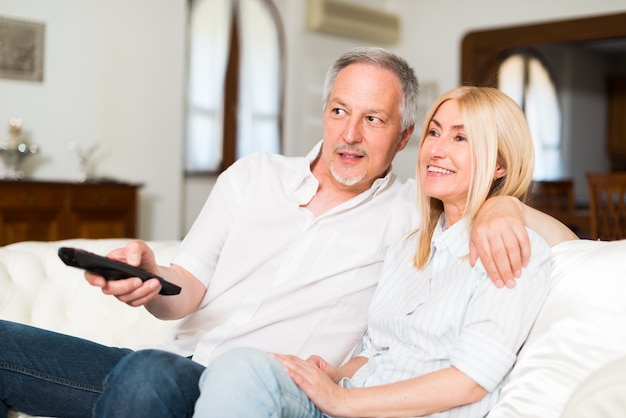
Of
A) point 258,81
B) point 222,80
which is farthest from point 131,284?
point 258,81

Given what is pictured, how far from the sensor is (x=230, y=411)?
1312 mm

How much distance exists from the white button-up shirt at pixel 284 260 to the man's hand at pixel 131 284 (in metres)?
0.27

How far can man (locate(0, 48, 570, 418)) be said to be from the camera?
1.79 meters

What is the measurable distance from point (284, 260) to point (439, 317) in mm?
512

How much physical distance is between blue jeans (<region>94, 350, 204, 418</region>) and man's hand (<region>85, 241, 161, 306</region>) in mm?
192

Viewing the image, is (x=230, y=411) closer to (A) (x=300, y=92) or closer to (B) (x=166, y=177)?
(B) (x=166, y=177)

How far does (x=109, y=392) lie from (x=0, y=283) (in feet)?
3.38

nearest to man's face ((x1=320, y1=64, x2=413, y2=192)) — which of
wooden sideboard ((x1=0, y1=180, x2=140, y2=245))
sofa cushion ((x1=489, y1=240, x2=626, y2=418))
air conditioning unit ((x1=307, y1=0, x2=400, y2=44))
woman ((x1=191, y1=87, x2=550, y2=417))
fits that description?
woman ((x1=191, y1=87, x2=550, y2=417))

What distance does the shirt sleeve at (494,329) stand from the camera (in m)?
1.41

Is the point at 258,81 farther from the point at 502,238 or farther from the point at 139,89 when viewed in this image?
the point at 502,238

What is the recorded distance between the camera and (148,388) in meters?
1.36

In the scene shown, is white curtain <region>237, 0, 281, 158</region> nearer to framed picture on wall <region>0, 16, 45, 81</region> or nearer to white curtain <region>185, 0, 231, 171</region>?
white curtain <region>185, 0, 231, 171</region>

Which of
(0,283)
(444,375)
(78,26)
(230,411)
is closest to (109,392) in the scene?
(230,411)

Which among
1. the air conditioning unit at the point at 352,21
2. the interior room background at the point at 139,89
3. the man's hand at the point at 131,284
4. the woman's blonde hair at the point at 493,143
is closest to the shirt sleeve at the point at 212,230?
the man's hand at the point at 131,284
